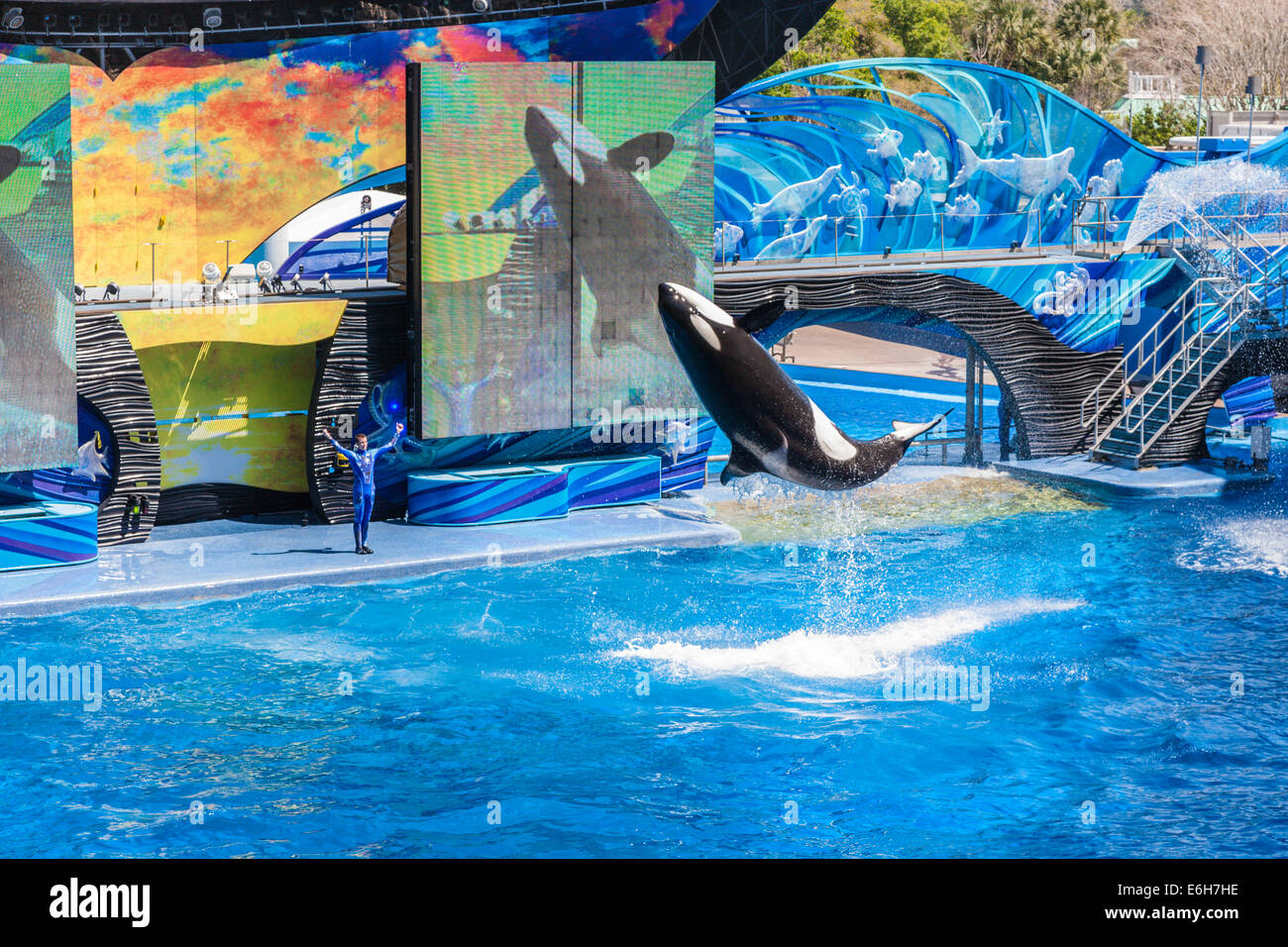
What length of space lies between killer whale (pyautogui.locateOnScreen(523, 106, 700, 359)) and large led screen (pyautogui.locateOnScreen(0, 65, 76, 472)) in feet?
16.8

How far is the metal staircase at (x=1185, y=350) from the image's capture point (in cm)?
2156

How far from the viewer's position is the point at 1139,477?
2102 centimetres

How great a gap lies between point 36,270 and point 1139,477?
47.1ft

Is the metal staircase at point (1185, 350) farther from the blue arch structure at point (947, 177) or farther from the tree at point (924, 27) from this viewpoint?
the tree at point (924, 27)

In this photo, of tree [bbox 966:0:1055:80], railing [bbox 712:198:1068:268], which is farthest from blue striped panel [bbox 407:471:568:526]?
tree [bbox 966:0:1055:80]

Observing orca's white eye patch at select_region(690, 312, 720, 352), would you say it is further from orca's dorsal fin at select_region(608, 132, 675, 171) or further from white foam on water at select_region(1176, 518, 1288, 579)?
white foam on water at select_region(1176, 518, 1288, 579)

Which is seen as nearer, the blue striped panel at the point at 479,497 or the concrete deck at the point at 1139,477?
the blue striped panel at the point at 479,497

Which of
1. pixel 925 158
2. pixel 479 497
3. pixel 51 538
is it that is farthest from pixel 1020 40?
pixel 51 538

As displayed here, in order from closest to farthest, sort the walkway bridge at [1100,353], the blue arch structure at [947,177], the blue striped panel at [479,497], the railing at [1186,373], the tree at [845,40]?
the blue striped panel at [479,497]
the walkway bridge at [1100,353]
the railing at [1186,373]
the blue arch structure at [947,177]
the tree at [845,40]

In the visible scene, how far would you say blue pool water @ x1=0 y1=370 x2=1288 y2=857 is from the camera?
10836 millimetres

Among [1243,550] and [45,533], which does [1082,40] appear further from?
[45,533]

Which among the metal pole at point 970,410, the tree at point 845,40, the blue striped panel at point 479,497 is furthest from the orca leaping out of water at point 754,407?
the tree at point 845,40

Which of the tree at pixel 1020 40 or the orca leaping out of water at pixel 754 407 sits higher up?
the tree at pixel 1020 40

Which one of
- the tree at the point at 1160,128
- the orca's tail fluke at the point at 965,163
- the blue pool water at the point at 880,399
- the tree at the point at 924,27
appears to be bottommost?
the blue pool water at the point at 880,399
